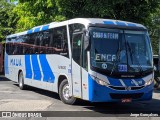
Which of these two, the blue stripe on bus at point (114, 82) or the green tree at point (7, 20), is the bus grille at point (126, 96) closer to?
the blue stripe on bus at point (114, 82)

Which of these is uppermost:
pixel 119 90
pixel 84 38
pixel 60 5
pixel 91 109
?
pixel 60 5

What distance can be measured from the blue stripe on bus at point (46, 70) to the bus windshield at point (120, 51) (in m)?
3.39

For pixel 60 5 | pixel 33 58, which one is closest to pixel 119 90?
pixel 33 58

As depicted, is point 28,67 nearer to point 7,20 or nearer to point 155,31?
point 7,20

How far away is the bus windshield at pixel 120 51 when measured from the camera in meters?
11.2

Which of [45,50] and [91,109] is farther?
[45,50]

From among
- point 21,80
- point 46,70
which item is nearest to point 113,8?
point 46,70

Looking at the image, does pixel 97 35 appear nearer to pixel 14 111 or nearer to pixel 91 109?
pixel 91 109

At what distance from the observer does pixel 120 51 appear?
1151cm

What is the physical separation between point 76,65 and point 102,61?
1165 mm

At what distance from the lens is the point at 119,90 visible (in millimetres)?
11266

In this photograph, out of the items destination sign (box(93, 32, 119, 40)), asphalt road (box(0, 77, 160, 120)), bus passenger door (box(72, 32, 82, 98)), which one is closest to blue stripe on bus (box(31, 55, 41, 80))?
asphalt road (box(0, 77, 160, 120))

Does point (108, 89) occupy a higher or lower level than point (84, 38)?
lower

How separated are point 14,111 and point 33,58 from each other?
567cm
